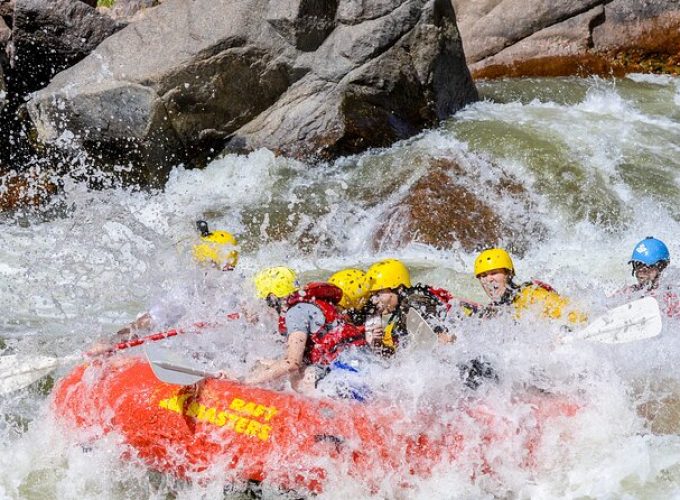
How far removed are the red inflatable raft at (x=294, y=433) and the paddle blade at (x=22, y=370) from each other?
2.76ft

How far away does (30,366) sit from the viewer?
5188mm

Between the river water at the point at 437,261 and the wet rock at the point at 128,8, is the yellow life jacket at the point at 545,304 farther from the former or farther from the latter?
the wet rock at the point at 128,8

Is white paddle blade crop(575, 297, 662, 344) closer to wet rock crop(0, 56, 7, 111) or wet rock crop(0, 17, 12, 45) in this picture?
wet rock crop(0, 56, 7, 111)

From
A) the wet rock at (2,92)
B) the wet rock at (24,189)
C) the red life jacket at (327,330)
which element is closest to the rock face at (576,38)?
the wet rock at (24,189)

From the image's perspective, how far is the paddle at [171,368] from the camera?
13.9ft

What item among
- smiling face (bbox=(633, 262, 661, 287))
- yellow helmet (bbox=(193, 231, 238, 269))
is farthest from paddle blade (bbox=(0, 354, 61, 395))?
smiling face (bbox=(633, 262, 661, 287))

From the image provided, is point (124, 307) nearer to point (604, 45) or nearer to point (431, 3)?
point (431, 3)

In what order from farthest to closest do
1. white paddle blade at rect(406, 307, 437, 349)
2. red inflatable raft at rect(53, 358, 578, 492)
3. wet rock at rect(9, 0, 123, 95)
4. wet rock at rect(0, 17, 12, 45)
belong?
wet rock at rect(0, 17, 12, 45) < wet rock at rect(9, 0, 123, 95) < white paddle blade at rect(406, 307, 437, 349) < red inflatable raft at rect(53, 358, 578, 492)

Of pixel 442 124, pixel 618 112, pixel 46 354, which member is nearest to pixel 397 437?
pixel 46 354

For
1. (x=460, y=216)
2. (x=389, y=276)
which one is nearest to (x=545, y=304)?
(x=389, y=276)

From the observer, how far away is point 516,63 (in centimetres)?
1175

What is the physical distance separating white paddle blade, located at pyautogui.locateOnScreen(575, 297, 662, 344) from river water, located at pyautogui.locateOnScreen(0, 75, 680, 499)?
0.22 ft

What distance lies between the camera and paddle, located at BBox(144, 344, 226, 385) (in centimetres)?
423

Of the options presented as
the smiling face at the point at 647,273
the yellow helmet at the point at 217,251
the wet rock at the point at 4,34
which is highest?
the wet rock at the point at 4,34
